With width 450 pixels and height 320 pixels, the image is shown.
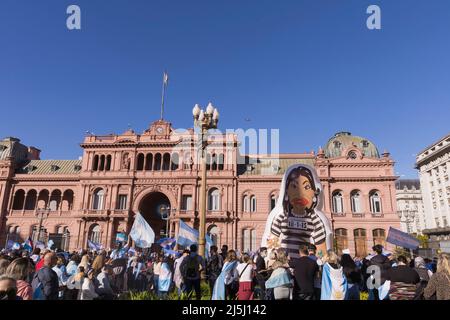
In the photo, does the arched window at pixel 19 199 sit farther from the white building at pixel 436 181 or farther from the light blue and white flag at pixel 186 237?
the white building at pixel 436 181

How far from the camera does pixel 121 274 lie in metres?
11.9

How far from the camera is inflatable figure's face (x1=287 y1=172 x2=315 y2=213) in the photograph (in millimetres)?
15195

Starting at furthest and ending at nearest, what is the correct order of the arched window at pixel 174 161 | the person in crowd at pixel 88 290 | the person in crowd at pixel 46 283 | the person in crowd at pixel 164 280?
the arched window at pixel 174 161, the person in crowd at pixel 164 280, the person in crowd at pixel 88 290, the person in crowd at pixel 46 283

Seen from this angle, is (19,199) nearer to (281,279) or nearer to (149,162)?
(149,162)

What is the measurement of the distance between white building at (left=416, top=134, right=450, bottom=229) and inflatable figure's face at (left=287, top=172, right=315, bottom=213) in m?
54.7

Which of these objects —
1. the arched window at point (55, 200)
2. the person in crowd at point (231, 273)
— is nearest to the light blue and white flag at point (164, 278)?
the person in crowd at point (231, 273)

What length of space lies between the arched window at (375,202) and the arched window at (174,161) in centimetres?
2483

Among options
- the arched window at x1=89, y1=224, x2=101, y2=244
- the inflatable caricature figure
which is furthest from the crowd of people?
the arched window at x1=89, y1=224, x2=101, y2=244

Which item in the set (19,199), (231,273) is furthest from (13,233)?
(231,273)

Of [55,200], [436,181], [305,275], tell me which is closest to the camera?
[305,275]

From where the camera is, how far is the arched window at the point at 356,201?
127ft

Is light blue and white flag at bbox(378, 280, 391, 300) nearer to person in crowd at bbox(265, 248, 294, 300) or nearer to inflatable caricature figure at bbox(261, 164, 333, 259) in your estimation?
person in crowd at bbox(265, 248, 294, 300)

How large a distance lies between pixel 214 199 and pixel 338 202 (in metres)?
15.6

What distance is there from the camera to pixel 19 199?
4359cm
